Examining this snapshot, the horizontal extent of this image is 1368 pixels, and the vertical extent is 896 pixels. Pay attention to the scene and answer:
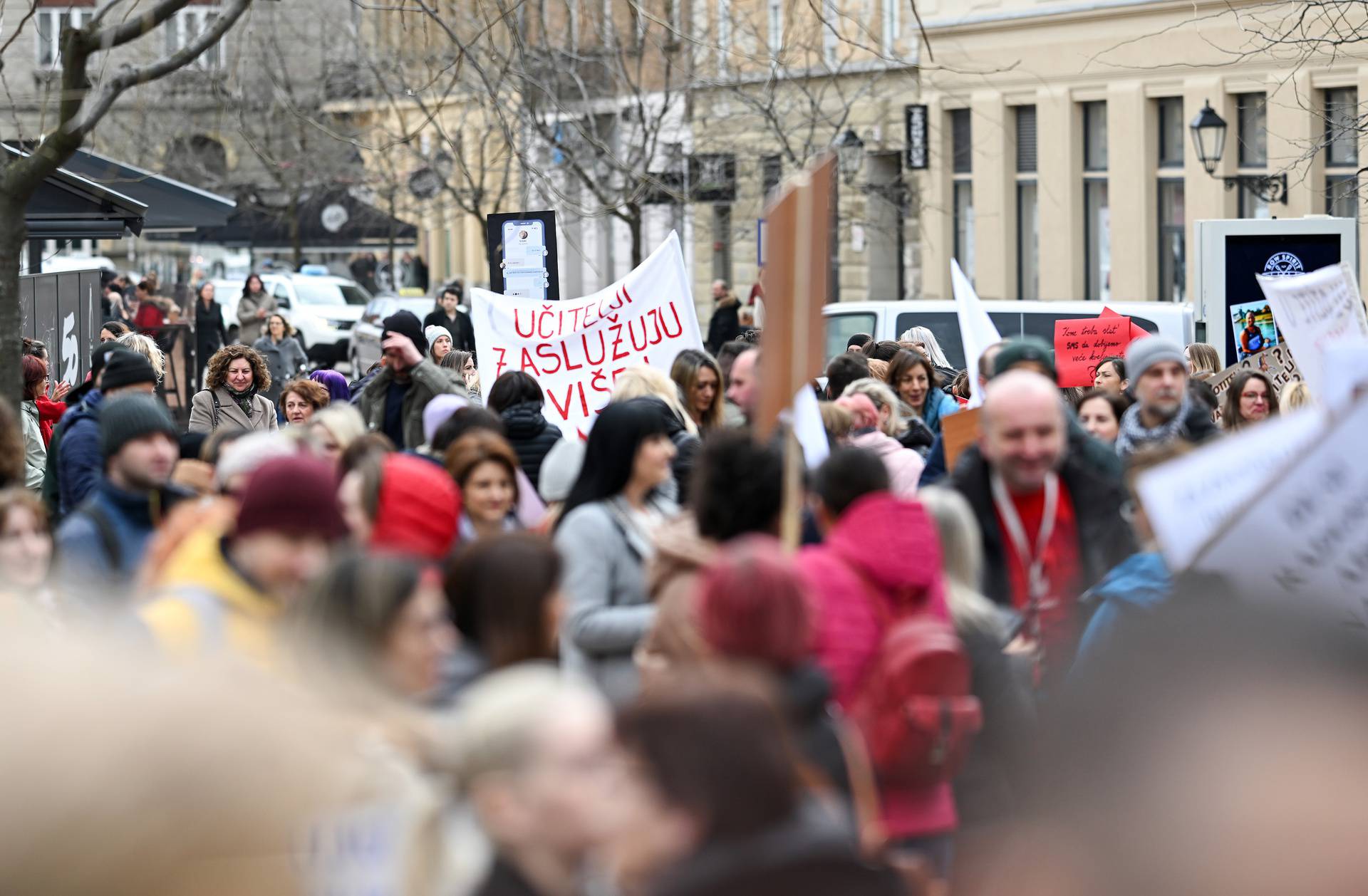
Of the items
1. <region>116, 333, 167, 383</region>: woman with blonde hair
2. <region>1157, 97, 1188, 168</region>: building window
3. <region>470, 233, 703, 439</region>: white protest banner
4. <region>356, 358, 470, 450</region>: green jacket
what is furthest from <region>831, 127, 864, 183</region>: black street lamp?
<region>356, 358, 470, 450</region>: green jacket

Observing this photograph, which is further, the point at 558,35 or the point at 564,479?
the point at 558,35

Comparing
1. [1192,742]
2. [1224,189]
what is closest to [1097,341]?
[1192,742]

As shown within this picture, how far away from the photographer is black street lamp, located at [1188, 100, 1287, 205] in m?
21.1

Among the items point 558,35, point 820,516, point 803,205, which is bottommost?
point 820,516

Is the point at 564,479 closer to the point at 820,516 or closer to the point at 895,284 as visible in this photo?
the point at 820,516

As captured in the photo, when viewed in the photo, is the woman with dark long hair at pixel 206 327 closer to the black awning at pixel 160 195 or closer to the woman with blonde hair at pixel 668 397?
the black awning at pixel 160 195

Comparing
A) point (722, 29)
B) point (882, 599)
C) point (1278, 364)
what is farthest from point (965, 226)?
point (882, 599)

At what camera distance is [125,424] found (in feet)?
19.3

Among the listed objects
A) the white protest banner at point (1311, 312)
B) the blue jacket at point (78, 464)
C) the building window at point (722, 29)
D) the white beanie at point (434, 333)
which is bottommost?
the blue jacket at point (78, 464)

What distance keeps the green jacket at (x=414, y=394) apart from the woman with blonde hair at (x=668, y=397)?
183 cm

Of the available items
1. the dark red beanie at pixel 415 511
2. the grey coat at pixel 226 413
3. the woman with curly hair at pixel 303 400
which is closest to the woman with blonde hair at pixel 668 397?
the dark red beanie at pixel 415 511

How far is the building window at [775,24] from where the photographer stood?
103 feet

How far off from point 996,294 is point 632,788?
27353 mm

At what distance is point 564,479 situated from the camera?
6.28 meters
